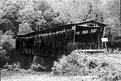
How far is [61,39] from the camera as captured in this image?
25047 millimetres

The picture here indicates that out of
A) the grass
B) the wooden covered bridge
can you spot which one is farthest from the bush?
the wooden covered bridge

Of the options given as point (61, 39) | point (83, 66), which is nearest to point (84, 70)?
point (83, 66)

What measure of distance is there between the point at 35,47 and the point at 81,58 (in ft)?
53.7

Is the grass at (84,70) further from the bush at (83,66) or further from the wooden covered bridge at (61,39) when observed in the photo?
the wooden covered bridge at (61,39)

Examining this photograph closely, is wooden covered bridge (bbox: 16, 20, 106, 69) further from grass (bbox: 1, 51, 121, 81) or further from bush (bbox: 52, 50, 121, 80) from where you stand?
grass (bbox: 1, 51, 121, 81)

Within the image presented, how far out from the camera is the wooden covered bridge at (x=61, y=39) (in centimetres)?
2319

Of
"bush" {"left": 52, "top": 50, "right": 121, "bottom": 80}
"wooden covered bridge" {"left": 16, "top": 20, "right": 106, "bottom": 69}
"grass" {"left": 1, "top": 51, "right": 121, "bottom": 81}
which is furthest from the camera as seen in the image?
"wooden covered bridge" {"left": 16, "top": 20, "right": 106, "bottom": 69}

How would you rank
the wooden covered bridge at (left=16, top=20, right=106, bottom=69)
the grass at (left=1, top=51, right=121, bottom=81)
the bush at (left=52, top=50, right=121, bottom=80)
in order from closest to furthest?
the grass at (left=1, top=51, right=121, bottom=81) < the bush at (left=52, top=50, right=121, bottom=80) < the wooden covered bridge at (left=16, top=20, right=106, bottom=69)

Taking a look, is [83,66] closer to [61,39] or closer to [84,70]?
[84,70]

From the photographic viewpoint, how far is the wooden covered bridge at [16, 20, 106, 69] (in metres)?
23.2

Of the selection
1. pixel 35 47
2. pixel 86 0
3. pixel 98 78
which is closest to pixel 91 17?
pixel 86 0

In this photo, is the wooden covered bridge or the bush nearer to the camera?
the bush

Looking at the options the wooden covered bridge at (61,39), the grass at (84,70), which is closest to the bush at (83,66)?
the grass at (84,70)

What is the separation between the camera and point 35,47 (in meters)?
31.8
